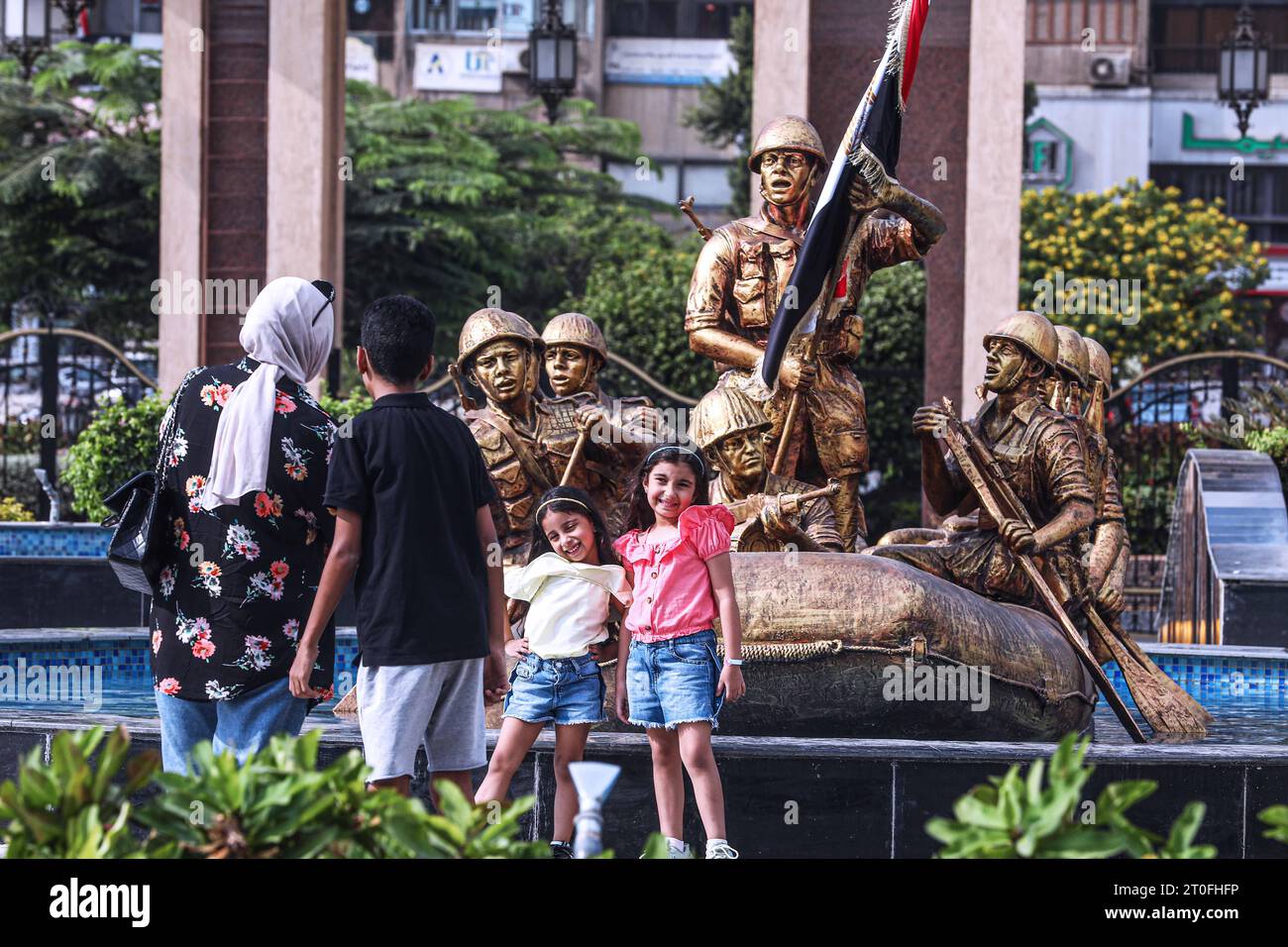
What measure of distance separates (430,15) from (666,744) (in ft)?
118

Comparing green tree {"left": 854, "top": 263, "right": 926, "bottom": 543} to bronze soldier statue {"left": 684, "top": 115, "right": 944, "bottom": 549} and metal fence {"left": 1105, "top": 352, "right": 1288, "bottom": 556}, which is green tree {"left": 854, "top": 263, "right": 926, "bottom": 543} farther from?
bronze soldier statue {"left": 684, "top": 115, "right": 944, "bottom": 549}

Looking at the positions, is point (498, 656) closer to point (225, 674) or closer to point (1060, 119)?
point (225, 674)

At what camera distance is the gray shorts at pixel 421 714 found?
4.70 meters

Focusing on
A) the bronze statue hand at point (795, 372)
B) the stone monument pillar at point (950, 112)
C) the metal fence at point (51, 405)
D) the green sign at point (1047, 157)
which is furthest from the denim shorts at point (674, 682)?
the green sign at point (1047, 157)

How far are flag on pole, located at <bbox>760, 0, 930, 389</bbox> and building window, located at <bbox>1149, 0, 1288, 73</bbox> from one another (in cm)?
3363

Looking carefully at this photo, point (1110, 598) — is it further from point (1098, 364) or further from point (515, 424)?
point (515, 424)

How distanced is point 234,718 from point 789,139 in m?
4.24

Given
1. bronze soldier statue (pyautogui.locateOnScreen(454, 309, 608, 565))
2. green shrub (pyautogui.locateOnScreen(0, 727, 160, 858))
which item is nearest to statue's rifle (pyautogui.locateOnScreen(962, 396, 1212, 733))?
bronze soldier statue (pyautogui.locateOnScreen(454, 309, 608, 565))

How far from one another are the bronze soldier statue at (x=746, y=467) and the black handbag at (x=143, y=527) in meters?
3.26

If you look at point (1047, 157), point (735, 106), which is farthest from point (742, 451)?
point (1047, 157)

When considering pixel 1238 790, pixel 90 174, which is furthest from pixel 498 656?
pixel 90 174

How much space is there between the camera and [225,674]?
4719 millimetres

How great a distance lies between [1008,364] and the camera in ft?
25.6

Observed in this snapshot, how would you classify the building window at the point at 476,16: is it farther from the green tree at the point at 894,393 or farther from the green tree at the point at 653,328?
the green tree at the point at 894,393
